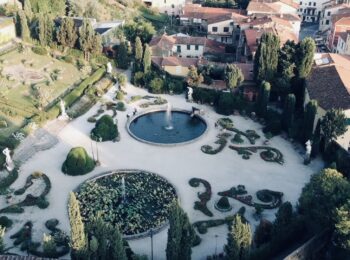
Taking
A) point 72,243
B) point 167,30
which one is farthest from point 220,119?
point 167,30

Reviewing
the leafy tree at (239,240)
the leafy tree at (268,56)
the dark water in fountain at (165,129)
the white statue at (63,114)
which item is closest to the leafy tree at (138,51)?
the dark water in fountain at (165,129)

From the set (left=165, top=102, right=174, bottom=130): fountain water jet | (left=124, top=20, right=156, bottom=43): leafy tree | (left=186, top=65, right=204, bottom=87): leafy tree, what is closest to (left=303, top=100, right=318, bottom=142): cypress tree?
(left=165, top=102, right=174, bottom=130): fountain water jet

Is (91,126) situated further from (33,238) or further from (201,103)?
(33,238)

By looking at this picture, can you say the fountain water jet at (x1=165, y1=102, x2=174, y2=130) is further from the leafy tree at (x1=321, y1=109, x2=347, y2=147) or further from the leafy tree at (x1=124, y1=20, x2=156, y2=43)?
the leafy tree at (x1=124, y1=20, x2=156, y2=43)

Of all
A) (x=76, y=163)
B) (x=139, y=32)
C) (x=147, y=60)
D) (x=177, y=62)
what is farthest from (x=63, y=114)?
(x=139, y=32)

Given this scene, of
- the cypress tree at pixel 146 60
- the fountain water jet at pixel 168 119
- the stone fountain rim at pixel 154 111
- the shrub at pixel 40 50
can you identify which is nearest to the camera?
the stone fountain rim at pixel 154 111

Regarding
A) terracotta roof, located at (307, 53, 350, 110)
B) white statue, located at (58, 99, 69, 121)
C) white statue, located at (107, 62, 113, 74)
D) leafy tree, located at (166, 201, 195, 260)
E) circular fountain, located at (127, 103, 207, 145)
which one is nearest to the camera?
leafy tree, located at (166, 201, 195, 260)

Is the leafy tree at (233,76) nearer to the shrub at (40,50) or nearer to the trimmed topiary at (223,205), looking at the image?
the trimmed topiary at (223,205)

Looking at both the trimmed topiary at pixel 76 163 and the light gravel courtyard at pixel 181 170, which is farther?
the trimmed topiary at pixel 76 163
